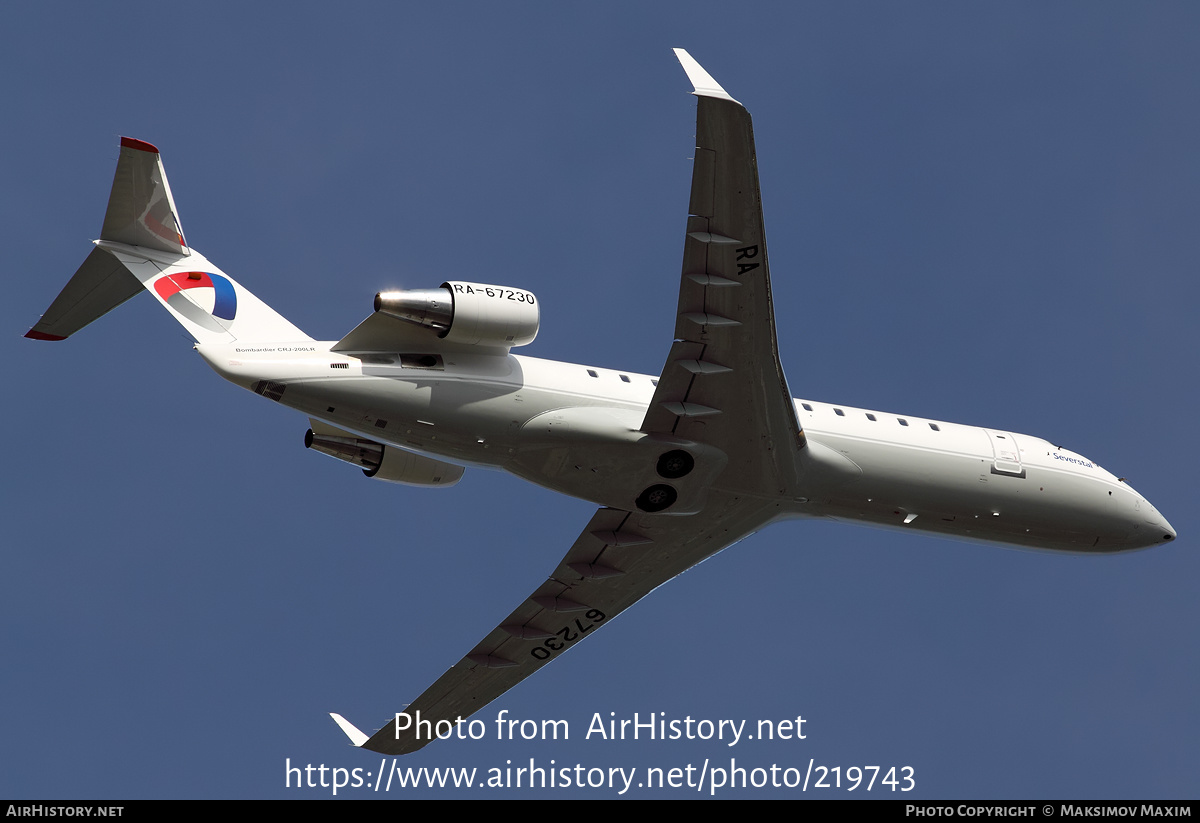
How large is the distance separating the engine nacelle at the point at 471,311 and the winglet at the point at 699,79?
5389mm

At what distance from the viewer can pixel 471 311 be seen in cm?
2147

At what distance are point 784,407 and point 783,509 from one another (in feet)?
9.11

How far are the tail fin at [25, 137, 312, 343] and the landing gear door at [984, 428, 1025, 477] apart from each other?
42.9ft

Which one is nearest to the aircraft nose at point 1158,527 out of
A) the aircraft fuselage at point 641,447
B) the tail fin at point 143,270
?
the aircraft fuselage at point 641,447

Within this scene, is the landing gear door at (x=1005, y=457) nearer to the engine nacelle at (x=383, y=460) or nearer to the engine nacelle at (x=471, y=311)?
the engine nacelle at (x=471, y=311)

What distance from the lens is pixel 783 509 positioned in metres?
24.4

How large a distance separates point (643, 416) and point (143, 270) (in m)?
8.98

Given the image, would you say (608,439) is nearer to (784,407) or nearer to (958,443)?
(784,407)

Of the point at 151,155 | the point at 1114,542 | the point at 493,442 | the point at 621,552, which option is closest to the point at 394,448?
the point at 493,442

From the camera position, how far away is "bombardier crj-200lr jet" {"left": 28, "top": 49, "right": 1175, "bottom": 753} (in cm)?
2089


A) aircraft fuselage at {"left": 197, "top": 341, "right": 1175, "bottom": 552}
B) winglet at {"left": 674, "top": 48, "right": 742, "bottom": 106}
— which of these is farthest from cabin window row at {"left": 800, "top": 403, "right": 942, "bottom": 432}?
winglet at {"left": 674, "top": 48, "right": 742, "bottom": 106}

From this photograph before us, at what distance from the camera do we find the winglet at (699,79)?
1788 cm

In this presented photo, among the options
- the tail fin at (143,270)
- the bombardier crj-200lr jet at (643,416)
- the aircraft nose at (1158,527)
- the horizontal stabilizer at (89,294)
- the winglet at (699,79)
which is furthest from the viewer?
the aircraft nose at (1158,527)

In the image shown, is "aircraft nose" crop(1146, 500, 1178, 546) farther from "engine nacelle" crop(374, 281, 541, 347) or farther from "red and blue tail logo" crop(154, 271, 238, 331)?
"red and blue tail logo" crop(154, 271, 238, 331)
